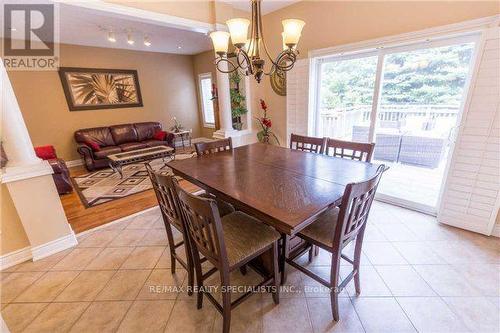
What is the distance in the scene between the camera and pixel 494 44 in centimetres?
186

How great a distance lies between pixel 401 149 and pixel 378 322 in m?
2.83

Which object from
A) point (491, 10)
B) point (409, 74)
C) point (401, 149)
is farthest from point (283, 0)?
point (401, 149)

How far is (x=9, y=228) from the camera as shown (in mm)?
2027

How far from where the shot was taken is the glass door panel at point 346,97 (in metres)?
2.89

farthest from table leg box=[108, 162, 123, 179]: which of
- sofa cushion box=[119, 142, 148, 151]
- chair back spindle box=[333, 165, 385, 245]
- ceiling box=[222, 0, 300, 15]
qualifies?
chair back spindle box=[333, 165, 385, 245]

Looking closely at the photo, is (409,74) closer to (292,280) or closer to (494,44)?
(494,44)

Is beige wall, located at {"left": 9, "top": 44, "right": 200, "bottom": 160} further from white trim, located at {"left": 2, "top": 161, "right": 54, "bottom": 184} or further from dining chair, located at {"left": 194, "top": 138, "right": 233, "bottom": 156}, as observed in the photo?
dining chair, located at {"left": 194, "top": 138, "right": 233, "bottom": 156}

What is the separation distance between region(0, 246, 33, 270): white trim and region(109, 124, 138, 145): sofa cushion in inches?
145

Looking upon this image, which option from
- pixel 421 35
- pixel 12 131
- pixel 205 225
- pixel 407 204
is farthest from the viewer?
pixel 407 204

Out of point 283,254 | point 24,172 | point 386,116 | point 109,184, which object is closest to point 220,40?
point 283,254

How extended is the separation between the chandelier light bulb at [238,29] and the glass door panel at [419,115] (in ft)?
6.36

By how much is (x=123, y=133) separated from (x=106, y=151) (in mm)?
837

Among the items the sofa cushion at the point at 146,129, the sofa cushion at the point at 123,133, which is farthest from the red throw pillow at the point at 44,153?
the sofa cushion at the point at 146,129

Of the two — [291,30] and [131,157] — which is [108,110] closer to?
[131,157]
